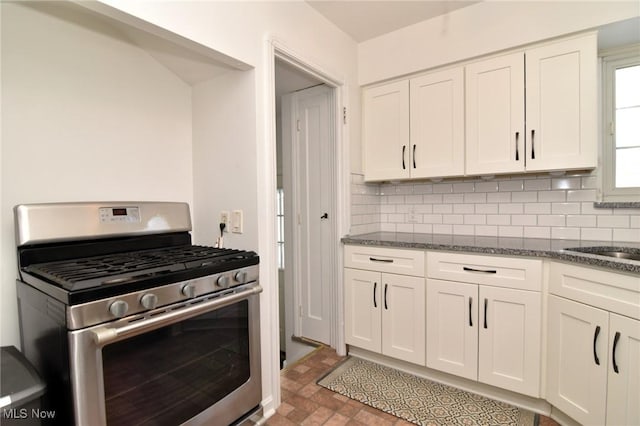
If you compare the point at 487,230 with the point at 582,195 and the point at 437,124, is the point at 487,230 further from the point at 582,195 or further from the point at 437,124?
the point at 437,124

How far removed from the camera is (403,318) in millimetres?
2189

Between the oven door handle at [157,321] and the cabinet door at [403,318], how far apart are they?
43.6 inches

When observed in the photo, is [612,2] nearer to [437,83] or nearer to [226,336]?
[437,83]

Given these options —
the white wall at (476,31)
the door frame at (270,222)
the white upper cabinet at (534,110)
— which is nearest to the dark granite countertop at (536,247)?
the white upper cabinet at (534,110)

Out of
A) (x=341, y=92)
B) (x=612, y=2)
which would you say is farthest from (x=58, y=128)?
(x=612, y=2)

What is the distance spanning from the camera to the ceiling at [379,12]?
2.16 metres

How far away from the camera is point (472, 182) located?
8.15 ft

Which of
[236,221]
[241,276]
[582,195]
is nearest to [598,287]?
[582,195]

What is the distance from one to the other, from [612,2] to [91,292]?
2.87 meters

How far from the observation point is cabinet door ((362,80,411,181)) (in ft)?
8.19

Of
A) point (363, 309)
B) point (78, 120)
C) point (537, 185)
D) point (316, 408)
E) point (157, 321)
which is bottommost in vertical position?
point (316, 408)

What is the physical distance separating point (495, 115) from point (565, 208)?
0.79 metres

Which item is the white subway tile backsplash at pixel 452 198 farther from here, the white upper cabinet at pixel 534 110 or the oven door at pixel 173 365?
the oven door at pixel 173 365

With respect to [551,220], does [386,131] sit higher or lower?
higher
